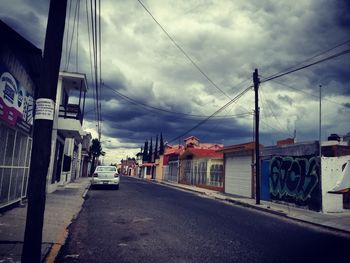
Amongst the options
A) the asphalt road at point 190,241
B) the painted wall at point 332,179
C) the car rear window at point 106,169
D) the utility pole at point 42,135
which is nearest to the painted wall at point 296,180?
the painted wall at point 332,179

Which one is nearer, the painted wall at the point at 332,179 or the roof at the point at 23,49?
the roof at the point at 23,49

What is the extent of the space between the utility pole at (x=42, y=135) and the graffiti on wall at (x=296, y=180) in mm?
14171

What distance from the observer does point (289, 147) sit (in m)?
17.7

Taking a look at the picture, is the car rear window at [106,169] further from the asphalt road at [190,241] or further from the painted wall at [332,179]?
the painted wall at [332,179]

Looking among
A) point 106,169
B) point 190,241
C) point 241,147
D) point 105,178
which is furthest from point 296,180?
point 106,169

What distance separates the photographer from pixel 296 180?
1686 cm

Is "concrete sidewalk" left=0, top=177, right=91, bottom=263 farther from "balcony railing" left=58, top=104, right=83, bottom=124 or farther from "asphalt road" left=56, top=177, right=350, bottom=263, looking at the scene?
"balcony railing" left=58, top=104, right=83, bottom=124

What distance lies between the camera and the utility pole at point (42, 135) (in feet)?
12.8

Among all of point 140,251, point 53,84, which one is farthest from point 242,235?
point 53,84

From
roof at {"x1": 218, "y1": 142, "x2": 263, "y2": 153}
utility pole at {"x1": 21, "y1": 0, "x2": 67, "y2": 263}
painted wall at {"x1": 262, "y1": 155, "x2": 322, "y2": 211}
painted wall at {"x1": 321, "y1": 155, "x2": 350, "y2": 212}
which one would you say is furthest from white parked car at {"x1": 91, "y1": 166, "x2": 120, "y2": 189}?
utility pole at {"x1": 21, "y1": 0, "x2": 67, "y2": 263}

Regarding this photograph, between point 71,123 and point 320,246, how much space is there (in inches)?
605

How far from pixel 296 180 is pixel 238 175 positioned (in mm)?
7829

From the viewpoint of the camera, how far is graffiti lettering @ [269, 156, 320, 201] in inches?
616

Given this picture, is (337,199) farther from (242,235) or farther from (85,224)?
(85,224)
